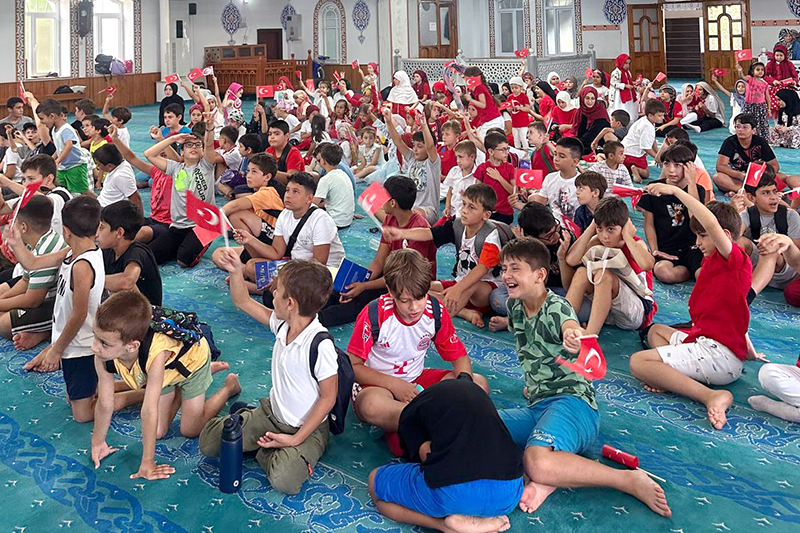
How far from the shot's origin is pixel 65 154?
664 centimetres

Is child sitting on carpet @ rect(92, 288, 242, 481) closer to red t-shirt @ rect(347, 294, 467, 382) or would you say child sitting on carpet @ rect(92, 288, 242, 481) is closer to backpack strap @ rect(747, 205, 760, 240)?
red t-shirt @ rect(347, 294, 467, 382)

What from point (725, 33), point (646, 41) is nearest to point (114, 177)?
point (646, 41)

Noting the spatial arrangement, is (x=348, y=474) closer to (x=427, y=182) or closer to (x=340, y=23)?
(x=427, y=182)

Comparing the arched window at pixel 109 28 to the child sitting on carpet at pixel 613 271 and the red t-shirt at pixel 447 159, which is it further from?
the child sitting on carpet at pixel 613 271

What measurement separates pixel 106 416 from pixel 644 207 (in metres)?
3.62

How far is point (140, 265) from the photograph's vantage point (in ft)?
12.9

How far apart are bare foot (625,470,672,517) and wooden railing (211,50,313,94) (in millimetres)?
19336

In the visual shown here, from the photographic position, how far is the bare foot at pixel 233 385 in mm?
3555

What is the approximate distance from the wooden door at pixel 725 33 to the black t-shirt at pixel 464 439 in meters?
18.8

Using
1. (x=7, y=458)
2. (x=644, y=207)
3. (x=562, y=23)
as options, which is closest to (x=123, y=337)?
(x=7, y=458)

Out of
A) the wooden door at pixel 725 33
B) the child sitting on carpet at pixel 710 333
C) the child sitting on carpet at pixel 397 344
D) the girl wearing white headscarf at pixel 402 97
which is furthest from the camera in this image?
the wooden door at pixel 725 33

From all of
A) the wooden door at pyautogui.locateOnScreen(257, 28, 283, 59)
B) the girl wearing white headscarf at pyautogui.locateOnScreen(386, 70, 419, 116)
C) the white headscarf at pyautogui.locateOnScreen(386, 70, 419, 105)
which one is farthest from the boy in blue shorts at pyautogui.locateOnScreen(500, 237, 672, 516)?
the wooden door at pyautogui.locateOnScreen(257, 28, 283, 59)

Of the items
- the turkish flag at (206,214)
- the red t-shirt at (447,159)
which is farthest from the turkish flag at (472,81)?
the turkish flag at (206,214)

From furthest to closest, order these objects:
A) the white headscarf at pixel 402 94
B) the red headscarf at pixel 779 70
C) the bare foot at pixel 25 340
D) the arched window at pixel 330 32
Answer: the arched window at pixel 330 32, the red headscarf at pixel 779 70, the white headscarf at pixel 402 94, the bare foot at pixel 25 340
